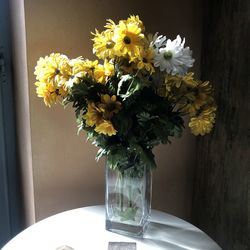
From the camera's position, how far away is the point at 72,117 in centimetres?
137

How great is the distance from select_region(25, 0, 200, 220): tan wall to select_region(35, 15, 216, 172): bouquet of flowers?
1.01 feet

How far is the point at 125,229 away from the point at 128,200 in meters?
0.09

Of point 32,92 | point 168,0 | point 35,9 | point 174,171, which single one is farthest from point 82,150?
point 168,0

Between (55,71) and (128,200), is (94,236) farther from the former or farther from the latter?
(55,71)

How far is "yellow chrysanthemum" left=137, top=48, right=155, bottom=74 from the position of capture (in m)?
0.94

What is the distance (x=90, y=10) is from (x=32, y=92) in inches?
12.6

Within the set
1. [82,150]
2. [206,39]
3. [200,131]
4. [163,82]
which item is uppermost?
[206,39]

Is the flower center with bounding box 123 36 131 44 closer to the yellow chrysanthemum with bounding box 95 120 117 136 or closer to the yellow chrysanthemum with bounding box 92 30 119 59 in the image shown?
the yellow chrysanthemum with bounding box 92 30 119 59

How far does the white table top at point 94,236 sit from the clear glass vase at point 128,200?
1.1 inches

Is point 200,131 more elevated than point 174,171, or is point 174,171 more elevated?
point 200,131

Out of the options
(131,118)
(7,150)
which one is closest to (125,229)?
(131,118)

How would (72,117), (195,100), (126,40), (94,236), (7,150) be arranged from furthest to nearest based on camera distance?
1. (7,150)
2. (72,117)
3. (94,236)
4. (195,100)
5. (126,40)

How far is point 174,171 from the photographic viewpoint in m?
1.56

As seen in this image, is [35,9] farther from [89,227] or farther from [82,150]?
[89,227]
